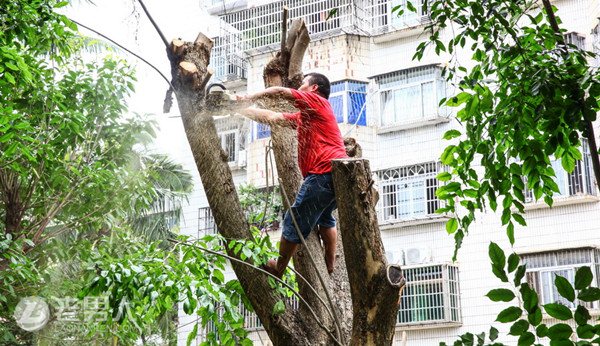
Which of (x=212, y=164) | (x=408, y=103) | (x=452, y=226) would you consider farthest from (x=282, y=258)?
(x=408, y=103)

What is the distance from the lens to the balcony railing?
15.9 meters

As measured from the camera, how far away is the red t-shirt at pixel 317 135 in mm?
5004

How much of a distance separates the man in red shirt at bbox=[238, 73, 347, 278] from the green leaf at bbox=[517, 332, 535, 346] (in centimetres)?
292

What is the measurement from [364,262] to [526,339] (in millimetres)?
2095

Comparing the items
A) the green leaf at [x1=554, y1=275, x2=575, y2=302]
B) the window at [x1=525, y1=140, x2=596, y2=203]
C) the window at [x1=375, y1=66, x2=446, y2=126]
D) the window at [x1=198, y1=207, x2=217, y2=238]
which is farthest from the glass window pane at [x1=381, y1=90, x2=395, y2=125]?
the green leaf at [x1=554, y1=275, x2=575, y2=302]

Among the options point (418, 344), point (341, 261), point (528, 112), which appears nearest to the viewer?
point (528, 112)

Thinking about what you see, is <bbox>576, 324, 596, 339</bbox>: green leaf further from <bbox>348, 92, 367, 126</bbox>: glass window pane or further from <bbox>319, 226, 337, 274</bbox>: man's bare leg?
<bbox>348, 92, 367, 126</bbox>: glass window pane

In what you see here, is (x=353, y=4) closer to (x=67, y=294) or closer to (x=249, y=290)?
(x=67, y=294)

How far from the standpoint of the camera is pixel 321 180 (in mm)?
4926

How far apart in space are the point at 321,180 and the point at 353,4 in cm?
1113

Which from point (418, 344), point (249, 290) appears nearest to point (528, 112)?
point (249, 290)

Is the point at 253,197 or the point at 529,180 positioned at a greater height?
the point at 253,197

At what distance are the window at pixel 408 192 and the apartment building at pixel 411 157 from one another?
2cm

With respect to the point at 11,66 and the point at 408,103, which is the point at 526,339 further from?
the point at 408,103
